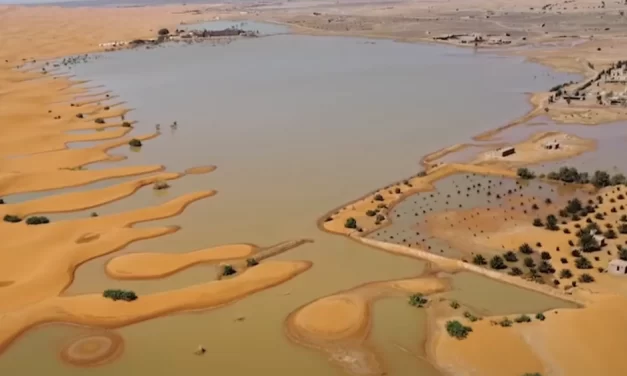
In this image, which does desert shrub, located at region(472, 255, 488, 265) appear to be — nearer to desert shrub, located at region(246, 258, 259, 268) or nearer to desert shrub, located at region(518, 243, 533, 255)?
desert shrub, located at region(518, 243, 533, 255)

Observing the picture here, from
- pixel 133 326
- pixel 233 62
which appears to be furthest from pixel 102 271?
pixel 233 62

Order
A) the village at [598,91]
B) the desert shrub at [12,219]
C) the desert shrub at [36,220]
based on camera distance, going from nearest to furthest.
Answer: the desert shrub at [36,220] < the desert shrub at [12,219] < the village at [598,91]

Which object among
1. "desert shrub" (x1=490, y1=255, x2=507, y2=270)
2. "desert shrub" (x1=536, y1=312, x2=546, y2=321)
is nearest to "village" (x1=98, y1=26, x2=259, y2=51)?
"desert shrub" (x1=490, y1=255, x2=507, y2=270)

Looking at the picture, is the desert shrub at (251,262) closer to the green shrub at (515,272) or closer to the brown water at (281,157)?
the brown water at (281,157)

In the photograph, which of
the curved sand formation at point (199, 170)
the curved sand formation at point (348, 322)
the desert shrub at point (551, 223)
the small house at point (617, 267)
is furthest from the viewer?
the curved sand formation at point (199, 170)

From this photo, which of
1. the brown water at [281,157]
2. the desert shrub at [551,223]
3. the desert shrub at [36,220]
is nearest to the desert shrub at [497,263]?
the brown water at [281,157]

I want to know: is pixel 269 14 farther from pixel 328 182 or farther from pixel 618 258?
pixel 618 258

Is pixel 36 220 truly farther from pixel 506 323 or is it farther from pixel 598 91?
pixel 598 91

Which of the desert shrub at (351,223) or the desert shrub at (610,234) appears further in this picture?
the desert shrub at (351,223)
